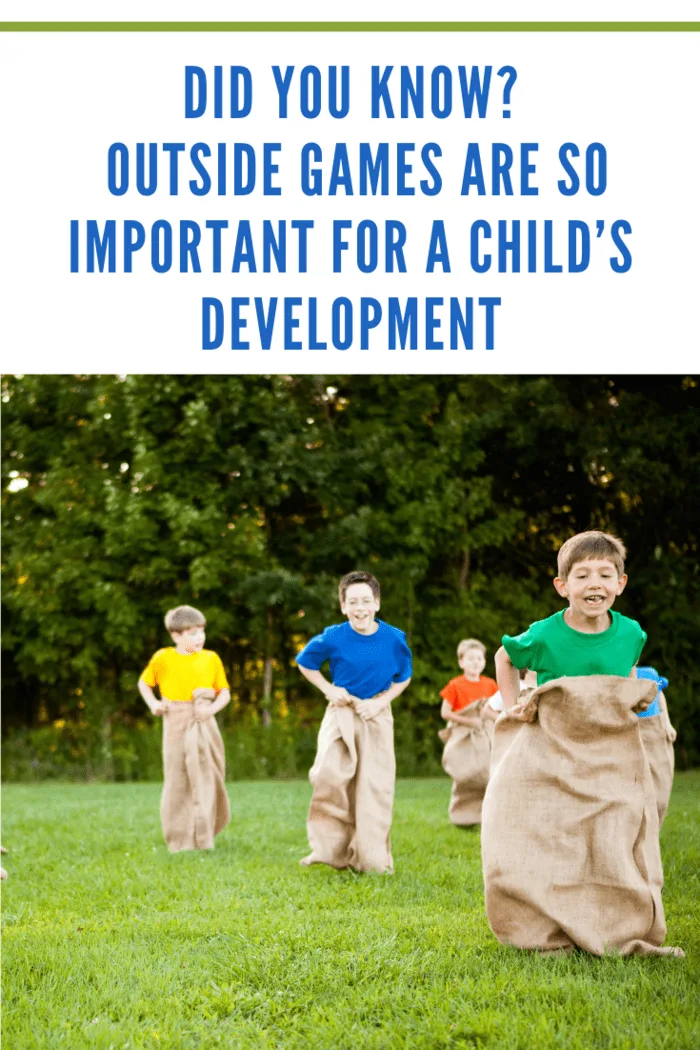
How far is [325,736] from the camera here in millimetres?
9055

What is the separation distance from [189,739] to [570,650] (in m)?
4.96

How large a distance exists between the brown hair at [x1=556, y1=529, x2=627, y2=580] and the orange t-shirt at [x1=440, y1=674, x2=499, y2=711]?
6038 mm

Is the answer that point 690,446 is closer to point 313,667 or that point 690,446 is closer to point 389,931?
point 313,667

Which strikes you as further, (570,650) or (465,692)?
(465,692)

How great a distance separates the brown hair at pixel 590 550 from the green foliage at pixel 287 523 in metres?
17.1

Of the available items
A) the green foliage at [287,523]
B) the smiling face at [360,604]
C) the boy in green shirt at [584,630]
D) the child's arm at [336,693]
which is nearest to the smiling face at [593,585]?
the boy in green shirt at [584,630]

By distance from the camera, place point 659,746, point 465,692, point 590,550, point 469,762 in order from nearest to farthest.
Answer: point 590,550 < point 659,746 < point 469,762 < point 465,692

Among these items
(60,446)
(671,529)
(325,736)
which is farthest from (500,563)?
(325,736)

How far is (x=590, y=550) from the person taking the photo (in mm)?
6070

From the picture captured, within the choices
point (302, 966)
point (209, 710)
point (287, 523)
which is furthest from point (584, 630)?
point (287, 523)

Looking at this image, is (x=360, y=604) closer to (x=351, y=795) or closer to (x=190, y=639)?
(x=351, y=795)

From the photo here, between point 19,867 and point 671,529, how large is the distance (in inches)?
717

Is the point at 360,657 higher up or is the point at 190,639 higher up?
the point at 190,639

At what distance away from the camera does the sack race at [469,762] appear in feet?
38.4
